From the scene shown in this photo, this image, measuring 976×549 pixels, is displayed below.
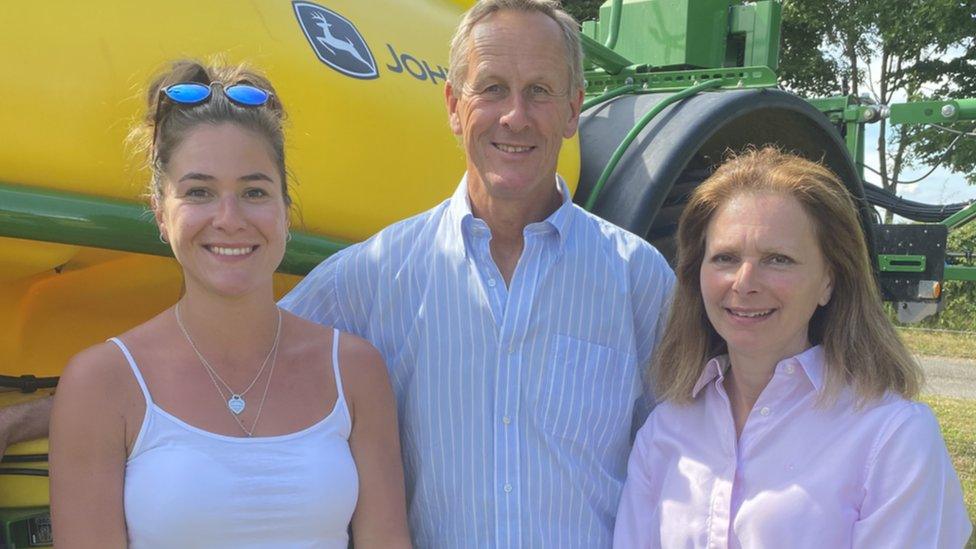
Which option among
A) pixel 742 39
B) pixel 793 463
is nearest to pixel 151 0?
pixel 793 463

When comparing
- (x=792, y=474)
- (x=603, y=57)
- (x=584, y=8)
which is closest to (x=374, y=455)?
(x=792, y=474)

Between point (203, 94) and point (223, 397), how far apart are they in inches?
20.2

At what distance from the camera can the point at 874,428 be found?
173 centimetres

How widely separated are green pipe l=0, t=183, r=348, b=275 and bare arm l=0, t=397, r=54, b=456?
304 mm

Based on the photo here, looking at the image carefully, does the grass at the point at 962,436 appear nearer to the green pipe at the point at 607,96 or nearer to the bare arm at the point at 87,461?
the green pipe at the point at 607,96

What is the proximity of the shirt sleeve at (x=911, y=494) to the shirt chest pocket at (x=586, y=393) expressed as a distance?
513 millimetres

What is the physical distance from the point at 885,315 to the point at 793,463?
386 millimetres

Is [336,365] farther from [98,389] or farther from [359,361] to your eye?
[98,389]

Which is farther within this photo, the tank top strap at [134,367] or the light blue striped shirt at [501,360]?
the light blue striped shirt at [501,360]

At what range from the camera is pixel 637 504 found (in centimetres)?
195

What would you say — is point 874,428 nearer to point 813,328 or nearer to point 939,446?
point 939,446

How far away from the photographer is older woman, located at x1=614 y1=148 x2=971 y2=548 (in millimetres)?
1701

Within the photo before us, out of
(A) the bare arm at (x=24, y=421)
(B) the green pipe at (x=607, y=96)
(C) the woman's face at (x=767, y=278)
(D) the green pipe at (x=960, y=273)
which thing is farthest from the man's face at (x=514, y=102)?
(D) the green pipe at (x=960, y=273)

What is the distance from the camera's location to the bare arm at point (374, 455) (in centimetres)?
177
